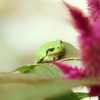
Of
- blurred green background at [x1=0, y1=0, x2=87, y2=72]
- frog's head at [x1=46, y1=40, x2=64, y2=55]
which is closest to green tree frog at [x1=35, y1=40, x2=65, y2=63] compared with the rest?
frog's head at [x1=46, y1=40, x2=64, y2=55]

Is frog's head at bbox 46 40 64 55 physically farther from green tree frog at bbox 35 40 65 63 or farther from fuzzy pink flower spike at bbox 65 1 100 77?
fuzzy pink flower spike at bbox 65 1 100 77

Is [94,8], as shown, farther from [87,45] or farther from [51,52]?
[51,52]

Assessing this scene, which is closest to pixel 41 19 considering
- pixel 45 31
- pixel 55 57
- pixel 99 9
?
pixel 45 31

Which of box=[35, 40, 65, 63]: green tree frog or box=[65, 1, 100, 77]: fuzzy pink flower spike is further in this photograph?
box=[35, 40, 65, 63]: green tree frog

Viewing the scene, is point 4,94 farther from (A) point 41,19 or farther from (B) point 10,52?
(B) point 10,52

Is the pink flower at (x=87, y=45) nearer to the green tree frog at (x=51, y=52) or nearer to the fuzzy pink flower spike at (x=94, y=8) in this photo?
the fuzzy pink flower spike at (x=94, y=8)

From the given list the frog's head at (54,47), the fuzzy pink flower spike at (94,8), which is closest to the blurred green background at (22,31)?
the frog's head at (54,47)

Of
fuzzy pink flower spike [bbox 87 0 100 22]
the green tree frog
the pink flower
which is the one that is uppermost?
fuzzy pink flower spike [bbox 87 0 100 22]

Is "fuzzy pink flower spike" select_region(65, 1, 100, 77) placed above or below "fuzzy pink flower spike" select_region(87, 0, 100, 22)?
below

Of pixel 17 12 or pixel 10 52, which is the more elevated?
pixel 17 12

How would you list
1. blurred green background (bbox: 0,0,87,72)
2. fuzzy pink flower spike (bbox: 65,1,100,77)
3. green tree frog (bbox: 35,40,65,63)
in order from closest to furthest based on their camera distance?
fuzzy pink flower spike (bbox: 65,1,100,77), green tree frog (bbox: 35,40,65,63), blurred green background (bbox: 0,0,87,72)

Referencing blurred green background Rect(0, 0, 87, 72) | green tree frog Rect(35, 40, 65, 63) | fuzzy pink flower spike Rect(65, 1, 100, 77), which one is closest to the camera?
fuzzy pink flower spike Rect(65, 1, 100, 77)
